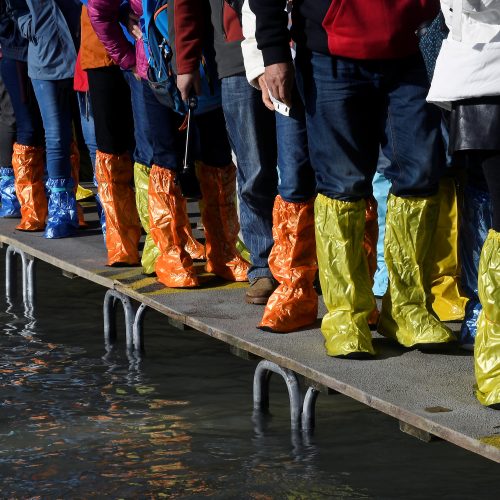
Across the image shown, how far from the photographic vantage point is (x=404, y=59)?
4418 mm

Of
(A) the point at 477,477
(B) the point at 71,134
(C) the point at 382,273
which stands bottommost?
(A) the point at 477,477

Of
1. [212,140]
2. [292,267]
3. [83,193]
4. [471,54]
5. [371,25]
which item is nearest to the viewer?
[471,54]

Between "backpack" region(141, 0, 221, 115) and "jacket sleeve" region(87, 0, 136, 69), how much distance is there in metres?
0.36

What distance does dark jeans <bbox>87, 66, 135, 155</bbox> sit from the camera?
646 centimetres

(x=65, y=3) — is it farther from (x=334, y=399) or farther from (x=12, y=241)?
(x=334, y=399)

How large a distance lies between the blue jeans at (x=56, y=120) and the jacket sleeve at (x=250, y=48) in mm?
2771

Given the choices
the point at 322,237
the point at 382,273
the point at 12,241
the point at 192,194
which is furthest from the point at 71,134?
the point at 322,237

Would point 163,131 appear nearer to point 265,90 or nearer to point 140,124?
point 140,124

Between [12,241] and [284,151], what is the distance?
119 inches

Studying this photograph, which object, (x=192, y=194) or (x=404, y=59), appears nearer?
(x=404, y=59)

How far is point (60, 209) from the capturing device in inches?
304

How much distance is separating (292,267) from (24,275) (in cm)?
269

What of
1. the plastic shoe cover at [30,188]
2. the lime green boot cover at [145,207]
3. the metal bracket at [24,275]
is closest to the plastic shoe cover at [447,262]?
the lime green boot cover at [145,207]

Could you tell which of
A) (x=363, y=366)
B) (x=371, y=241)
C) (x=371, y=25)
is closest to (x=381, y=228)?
(x=371, y=241)
